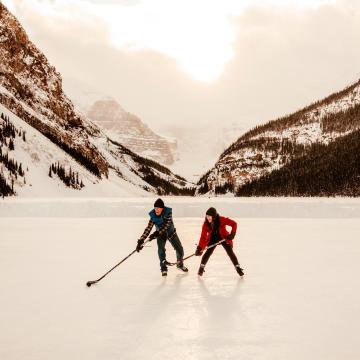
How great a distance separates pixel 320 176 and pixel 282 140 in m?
34.6

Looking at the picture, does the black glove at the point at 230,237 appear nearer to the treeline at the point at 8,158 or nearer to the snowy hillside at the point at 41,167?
the treeline at the point at 8,158

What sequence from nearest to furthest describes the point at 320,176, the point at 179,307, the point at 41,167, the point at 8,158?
the point at 179,307 < the point at 8,158 < the point at 41,167 < the point at 320,176

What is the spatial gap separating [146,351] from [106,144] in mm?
176006

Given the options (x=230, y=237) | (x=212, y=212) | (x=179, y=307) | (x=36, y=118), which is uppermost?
(x=36, y=118)

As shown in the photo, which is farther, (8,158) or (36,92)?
(36,92)

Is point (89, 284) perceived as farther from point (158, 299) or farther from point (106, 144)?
point (106, 144)

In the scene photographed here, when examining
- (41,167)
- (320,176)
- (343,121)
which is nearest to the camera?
(41,167)

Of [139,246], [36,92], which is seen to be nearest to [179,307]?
[139,246]

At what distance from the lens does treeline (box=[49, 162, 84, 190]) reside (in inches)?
3113

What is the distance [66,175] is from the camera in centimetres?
8100

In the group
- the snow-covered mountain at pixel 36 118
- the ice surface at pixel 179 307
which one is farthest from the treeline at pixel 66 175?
the ice surface at pixel 179 307

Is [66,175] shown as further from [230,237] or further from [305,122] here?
[305,122]

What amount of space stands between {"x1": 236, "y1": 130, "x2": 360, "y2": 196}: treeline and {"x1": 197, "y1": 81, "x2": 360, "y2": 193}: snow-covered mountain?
548 cm

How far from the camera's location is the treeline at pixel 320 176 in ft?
294
